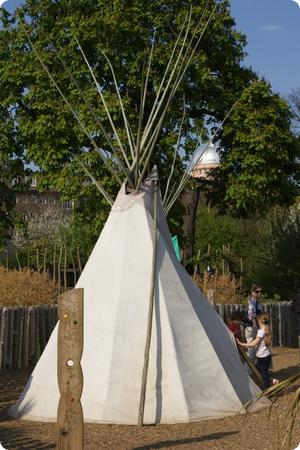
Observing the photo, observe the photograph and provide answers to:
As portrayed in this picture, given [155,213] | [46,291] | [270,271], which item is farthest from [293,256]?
[155,213]

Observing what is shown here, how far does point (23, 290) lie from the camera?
1602 cm

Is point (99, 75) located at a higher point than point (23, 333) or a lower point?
higher

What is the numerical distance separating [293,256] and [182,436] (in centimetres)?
1744

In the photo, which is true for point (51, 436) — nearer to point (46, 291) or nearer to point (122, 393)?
point (122, 393)

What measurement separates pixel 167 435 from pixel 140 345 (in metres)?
1.12

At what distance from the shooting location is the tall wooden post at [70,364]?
605 cm

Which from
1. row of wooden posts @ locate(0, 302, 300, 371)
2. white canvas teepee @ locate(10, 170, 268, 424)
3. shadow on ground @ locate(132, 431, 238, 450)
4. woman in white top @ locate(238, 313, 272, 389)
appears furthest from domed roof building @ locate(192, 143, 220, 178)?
shadow on ground @ locate(132, 431, 238, 450)

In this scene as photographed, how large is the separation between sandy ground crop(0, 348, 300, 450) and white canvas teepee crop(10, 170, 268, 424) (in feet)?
0.69

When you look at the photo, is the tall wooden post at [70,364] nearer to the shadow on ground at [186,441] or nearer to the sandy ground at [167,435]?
the sandy ground at [167,435]

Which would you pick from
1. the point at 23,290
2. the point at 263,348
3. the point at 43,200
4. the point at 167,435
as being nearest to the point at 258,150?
the point at 23,290

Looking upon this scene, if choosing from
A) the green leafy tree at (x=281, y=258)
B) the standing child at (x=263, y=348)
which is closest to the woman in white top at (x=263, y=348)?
the standing child at (x=263, y=348)

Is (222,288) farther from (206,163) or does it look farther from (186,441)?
(206,163)

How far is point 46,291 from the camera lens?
16312mm

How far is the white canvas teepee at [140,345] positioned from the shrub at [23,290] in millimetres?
6905
